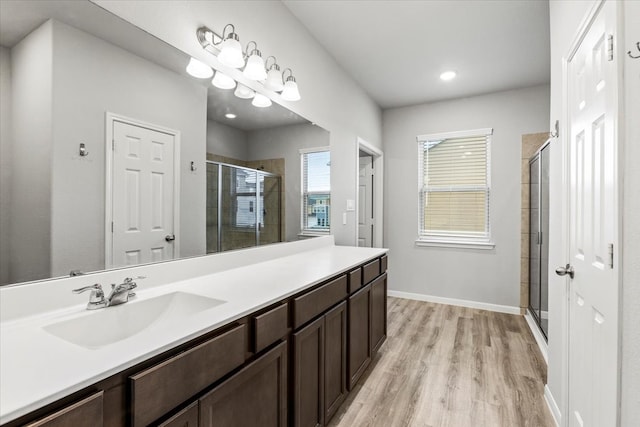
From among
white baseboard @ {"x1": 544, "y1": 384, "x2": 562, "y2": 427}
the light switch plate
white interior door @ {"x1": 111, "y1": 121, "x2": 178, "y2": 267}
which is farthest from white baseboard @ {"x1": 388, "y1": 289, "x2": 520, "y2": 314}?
white interior door @ {"x1": 111, "y1": 121, "x2": 178, "y2": 267}

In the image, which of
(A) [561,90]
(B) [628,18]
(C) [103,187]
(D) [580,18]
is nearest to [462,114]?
(A) [561,90]

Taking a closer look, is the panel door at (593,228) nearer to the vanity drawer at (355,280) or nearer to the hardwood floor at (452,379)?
the hardwood floor at (452,379)

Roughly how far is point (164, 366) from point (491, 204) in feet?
13.5

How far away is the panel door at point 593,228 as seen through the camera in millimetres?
1103

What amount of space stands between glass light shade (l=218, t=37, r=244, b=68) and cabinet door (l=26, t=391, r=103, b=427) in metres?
1.63

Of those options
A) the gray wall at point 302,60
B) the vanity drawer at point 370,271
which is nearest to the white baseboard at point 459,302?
the gray wall at point 302,60

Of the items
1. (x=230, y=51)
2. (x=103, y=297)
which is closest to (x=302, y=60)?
(x=230, y=51)

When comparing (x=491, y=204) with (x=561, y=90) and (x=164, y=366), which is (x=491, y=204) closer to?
(x=561, y=90)

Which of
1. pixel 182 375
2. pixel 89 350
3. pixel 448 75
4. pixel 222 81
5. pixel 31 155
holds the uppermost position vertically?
pixel 448 75

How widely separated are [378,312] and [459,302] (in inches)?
82.4

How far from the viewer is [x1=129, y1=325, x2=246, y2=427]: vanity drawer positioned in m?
0.75

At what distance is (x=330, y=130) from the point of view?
2.97 meters

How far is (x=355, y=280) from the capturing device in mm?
2072

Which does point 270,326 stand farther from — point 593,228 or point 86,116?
point 593,228
